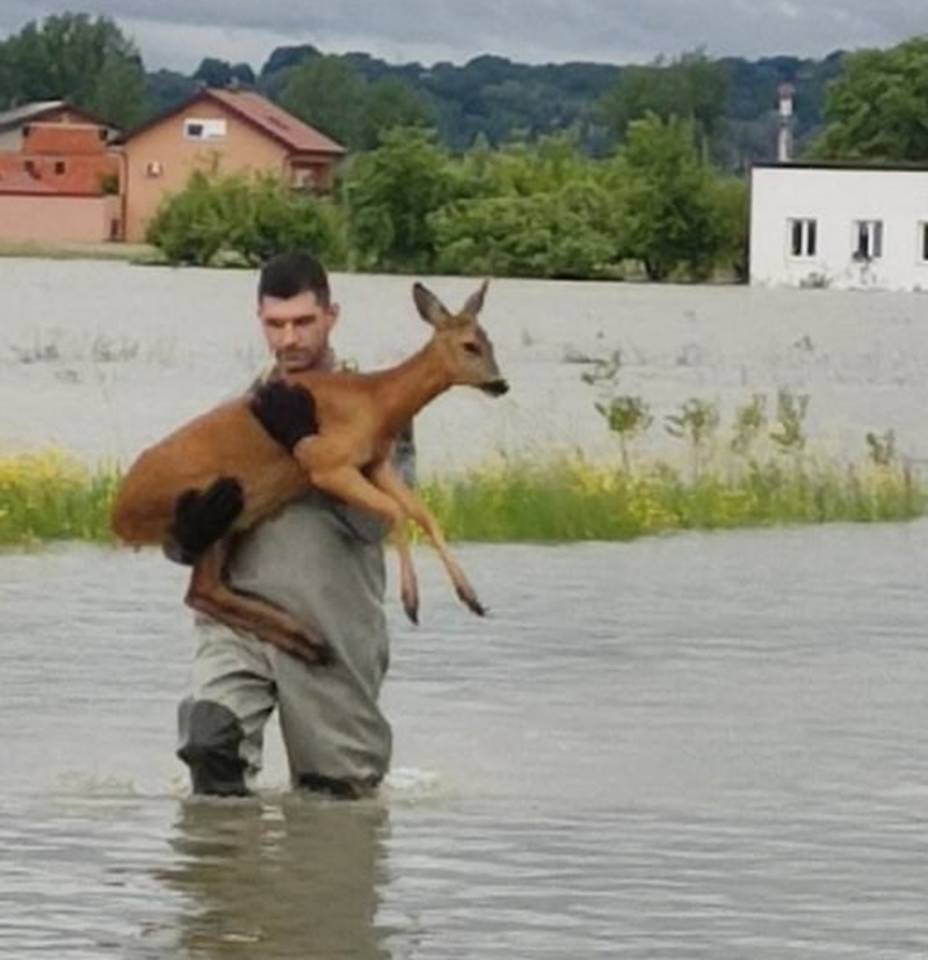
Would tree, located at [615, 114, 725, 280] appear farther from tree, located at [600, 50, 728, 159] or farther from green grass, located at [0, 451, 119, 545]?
green grass, located at [0, 451, 119, 545]

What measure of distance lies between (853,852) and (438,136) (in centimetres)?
9403

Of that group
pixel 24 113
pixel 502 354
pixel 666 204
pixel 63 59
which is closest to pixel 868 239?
pixel 666 204

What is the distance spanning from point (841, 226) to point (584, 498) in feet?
271

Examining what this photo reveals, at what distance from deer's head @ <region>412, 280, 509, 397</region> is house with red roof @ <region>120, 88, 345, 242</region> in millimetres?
110388

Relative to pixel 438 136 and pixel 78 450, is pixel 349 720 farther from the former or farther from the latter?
pixel 438 136

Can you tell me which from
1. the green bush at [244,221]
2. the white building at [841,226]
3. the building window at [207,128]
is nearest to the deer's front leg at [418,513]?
the green bush at [244,221]

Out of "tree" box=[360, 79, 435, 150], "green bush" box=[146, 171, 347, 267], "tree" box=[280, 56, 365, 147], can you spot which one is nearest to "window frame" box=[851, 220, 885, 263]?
"green bush" box=[146, 171, 347, 267]

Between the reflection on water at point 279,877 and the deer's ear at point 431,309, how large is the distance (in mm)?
1429

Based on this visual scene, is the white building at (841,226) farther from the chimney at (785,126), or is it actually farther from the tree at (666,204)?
the chimney at (785,126)

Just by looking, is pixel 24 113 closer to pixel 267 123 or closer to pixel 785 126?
pixel 267 123

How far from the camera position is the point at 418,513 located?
35.3ft

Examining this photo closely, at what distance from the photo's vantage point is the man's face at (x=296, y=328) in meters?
10.7

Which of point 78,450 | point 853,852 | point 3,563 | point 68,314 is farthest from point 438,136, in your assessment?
point 853,852

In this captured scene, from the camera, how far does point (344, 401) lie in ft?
35.5
